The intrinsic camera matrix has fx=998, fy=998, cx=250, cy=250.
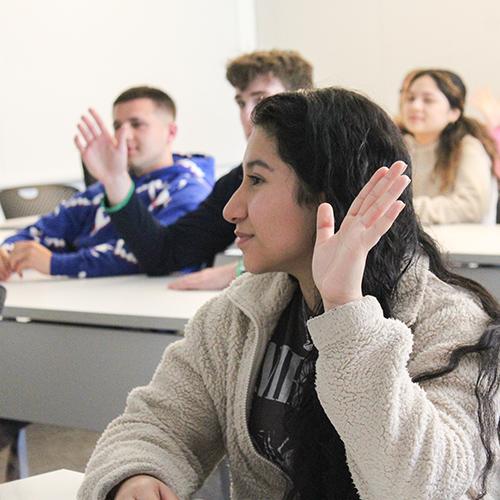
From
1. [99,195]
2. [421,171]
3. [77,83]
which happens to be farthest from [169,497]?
[77,83]

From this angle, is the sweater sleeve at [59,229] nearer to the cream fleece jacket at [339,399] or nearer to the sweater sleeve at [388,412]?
the cream fleece jacket at [339,399]

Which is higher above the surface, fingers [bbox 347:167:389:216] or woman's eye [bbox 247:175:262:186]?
fingers [bbox 347:167:389:216]

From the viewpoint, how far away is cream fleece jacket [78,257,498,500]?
1.13 metres

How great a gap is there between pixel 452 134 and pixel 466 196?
0.43 meters

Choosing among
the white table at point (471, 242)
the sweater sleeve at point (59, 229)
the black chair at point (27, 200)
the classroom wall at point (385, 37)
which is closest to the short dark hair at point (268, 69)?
the white table at point (471, 242)

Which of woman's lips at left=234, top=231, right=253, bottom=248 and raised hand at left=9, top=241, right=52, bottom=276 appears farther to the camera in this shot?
raised hand at left=9, top=241, right=52, bottom=276

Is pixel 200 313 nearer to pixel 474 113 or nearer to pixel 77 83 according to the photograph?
pixel 77 83

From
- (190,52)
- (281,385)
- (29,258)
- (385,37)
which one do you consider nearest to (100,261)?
(29,258)

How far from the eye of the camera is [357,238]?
115 cm

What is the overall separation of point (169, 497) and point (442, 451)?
14.5 inches

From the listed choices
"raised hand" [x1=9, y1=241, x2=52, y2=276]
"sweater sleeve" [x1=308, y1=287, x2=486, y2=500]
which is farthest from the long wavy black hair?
"raised hand" [x1=9, y1=241, x2=52, y2=276]

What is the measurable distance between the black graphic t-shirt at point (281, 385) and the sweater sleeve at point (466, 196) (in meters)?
2.34

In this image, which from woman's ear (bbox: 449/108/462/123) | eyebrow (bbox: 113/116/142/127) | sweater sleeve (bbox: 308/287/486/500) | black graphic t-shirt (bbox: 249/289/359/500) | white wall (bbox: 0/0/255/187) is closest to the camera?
sweater sleeve (bbox: 308/287/486/500)

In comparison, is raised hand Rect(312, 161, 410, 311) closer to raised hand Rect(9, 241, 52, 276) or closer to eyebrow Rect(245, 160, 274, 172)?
eyebrow Rect(245, 160, 274, 172)
